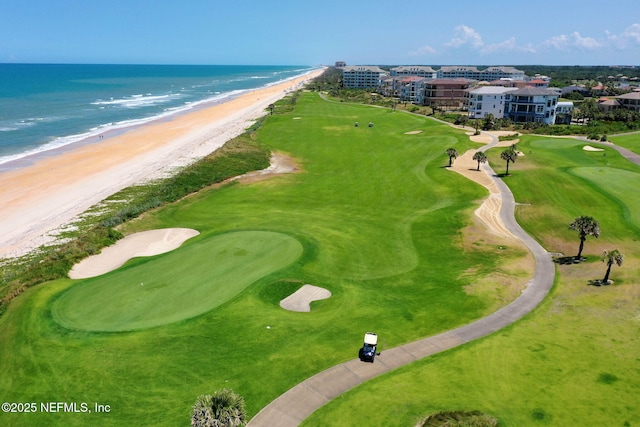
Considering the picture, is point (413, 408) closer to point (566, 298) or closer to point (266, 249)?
point (566, 298)

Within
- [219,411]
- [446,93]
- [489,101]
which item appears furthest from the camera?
[446,93]

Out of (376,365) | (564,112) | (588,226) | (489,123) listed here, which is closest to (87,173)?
(376,365)

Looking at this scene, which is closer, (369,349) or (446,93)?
(369,349)

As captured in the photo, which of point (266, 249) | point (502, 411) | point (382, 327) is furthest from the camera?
point (266, 249)

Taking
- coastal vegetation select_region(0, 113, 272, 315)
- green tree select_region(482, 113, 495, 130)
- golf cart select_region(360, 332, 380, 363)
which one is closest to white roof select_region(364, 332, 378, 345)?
golf cart select_region(360, 332, 380, 363)

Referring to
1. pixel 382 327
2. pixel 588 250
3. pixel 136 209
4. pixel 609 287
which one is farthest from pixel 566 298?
pixel 136 209

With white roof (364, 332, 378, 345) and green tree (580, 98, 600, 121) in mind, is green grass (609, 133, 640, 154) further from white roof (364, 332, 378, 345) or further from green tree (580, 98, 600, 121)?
white roof (364, 332, 378, 345)

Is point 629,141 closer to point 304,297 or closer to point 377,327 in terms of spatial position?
point 377,327
